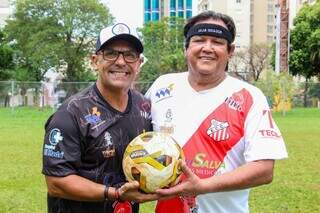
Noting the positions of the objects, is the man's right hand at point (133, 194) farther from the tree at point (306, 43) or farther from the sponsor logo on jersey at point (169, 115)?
the tree at point (306, 43)

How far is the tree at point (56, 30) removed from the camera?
63344mm

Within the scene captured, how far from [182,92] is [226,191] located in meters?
0.69

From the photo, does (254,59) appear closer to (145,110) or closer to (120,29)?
(145,110)

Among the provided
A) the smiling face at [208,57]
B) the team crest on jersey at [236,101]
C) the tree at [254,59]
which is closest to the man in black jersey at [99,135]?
the smiling face at [208,57]

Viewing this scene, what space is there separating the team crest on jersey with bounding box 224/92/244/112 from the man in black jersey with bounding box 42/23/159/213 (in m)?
0.51

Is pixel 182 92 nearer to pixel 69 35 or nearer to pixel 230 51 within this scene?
pixel 230 51

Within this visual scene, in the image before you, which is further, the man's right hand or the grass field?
the grass field

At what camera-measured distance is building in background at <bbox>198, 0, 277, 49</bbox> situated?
310 ft

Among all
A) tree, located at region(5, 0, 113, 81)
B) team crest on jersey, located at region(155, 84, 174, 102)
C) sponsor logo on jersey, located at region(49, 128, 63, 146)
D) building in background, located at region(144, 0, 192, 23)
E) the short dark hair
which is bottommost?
sponsor logo on jersey, located at region(49, 128, 63, 146)

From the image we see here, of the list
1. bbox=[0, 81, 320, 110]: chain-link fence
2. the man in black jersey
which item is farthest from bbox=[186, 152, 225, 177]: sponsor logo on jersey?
bbox=[0, 81, 320, 110]: chain-link fence

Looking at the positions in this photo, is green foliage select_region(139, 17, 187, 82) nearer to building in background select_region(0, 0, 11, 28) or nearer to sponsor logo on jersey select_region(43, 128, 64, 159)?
building in background select_region(0, 0, 11, 28)

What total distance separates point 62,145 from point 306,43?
5055 cm

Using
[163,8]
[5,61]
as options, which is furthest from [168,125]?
[163,8]

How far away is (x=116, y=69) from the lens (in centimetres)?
330
